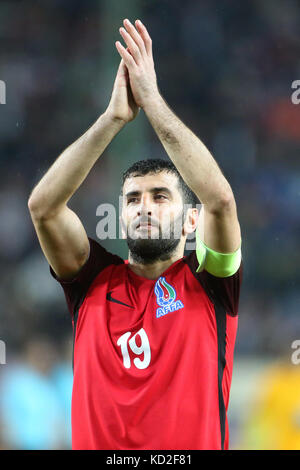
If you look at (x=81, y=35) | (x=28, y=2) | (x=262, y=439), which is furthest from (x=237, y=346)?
(x=28, y=2)

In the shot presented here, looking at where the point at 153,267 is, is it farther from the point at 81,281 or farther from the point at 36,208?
the point at 36,208

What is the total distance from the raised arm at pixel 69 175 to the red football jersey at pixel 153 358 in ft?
0.73

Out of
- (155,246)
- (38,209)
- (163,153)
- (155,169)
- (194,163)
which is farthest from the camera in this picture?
(163,153)

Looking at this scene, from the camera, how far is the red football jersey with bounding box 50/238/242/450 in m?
2.58

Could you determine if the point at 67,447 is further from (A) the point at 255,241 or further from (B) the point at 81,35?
(B) the point at 81,35

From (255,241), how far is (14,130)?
271 cm

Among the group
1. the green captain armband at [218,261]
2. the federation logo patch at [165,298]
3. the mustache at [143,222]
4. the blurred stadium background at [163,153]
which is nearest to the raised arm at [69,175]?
the mustache at [143,222]

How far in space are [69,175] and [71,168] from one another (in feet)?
0.10

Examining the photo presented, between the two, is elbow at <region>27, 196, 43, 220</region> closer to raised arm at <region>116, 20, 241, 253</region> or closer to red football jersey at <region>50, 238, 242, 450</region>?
red football jersey at <region>50, 238, 242, 450</region>

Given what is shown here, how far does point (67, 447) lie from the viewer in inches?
185

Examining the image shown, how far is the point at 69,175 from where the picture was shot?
106 inches

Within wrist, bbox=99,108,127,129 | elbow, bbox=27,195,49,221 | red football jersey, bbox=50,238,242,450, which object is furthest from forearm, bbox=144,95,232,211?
elbow, bbox=27,195,49,221

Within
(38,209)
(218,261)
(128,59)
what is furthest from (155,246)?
(128,59)

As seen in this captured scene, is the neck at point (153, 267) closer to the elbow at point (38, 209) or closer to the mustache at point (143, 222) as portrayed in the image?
the mustache at point (143, 222)
